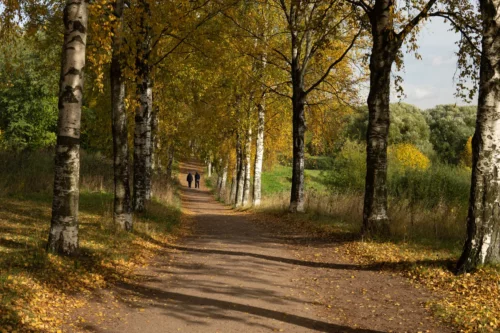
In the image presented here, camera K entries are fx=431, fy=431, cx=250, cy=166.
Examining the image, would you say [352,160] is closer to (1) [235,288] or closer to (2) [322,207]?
(2) [322,207]

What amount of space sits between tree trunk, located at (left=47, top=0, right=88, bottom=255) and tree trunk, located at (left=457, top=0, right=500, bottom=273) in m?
7.36

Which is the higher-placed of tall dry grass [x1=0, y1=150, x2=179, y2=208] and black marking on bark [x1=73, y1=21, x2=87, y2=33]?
black marking on bark [x1=73, y1=21, x2=87, y2=33]

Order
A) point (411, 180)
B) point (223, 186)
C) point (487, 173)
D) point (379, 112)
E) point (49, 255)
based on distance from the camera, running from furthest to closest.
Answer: point (223, 186)
point (411, 180)
point (379, 112)
point (487, 173)
point (49, 255)

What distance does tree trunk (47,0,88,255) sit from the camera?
7.86 metres

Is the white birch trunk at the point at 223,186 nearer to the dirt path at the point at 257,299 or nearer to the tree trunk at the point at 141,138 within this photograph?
the tree trunk at the point at 141,138

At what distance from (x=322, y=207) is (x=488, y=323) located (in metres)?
12.8

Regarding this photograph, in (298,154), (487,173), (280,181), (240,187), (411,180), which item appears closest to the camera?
(487,173)

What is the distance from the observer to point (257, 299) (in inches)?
278

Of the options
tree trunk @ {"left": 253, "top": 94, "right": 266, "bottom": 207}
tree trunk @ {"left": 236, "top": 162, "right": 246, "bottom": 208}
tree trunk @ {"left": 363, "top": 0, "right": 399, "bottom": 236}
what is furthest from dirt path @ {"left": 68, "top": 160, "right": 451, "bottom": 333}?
tree trunk @ {"left": 236, "top": 162, "right": 246, "bottom": 208}

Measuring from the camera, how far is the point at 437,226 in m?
12.7

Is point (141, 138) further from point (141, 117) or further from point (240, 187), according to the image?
point (240, 187)

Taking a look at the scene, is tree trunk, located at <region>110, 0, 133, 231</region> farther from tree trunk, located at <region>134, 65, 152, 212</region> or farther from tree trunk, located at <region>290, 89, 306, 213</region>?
tree trunk, located at <region>290, 89, 306, 213</region>

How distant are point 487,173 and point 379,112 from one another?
14.8 feet

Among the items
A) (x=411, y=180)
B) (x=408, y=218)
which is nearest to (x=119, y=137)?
(x=408, y=218)
